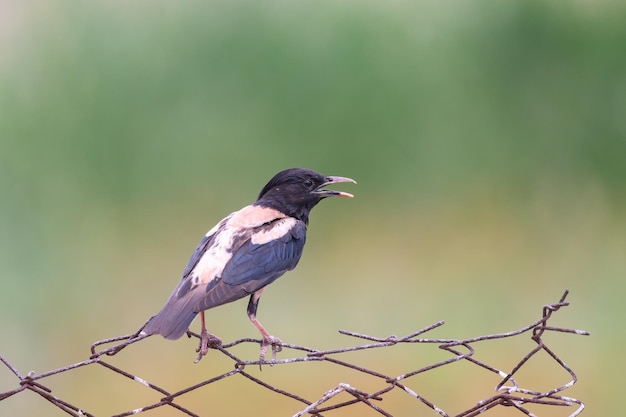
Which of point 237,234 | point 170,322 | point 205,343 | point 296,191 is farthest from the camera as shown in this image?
point 296,191

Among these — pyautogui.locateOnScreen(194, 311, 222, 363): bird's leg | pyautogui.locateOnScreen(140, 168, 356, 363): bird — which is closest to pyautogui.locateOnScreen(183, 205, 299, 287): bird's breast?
pyautogui.locateOnScreen(140, 168, 356, 363): bird

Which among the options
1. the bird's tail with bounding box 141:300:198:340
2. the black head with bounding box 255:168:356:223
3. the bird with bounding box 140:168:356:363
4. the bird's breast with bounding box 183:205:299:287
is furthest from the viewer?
the black head with bounding box 255:168:356:223

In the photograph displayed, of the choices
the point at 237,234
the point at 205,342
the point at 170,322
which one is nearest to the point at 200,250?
the point at 237,234

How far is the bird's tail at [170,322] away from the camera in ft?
7.68

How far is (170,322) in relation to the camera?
7.86ft

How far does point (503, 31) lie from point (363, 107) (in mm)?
1484

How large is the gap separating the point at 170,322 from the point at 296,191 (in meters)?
0.99

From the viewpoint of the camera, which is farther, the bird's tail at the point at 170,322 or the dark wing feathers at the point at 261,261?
Result: the dark wing feathers at the point at 261,261

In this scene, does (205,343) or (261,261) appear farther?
(261,261)

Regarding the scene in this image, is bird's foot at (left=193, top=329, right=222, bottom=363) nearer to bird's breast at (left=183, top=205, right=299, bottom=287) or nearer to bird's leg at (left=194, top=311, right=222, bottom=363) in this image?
bird's leg at (left=194, top=311, right=222, bottom=363)

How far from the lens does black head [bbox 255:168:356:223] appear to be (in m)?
3.20

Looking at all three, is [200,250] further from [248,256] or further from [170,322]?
[170,322]

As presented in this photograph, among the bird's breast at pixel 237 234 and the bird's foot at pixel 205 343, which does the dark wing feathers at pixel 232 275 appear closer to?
the bird's breast at pixel 237 234

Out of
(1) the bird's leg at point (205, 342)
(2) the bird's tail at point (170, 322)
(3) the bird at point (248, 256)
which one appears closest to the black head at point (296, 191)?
(3) the bird at point (248, 256)
